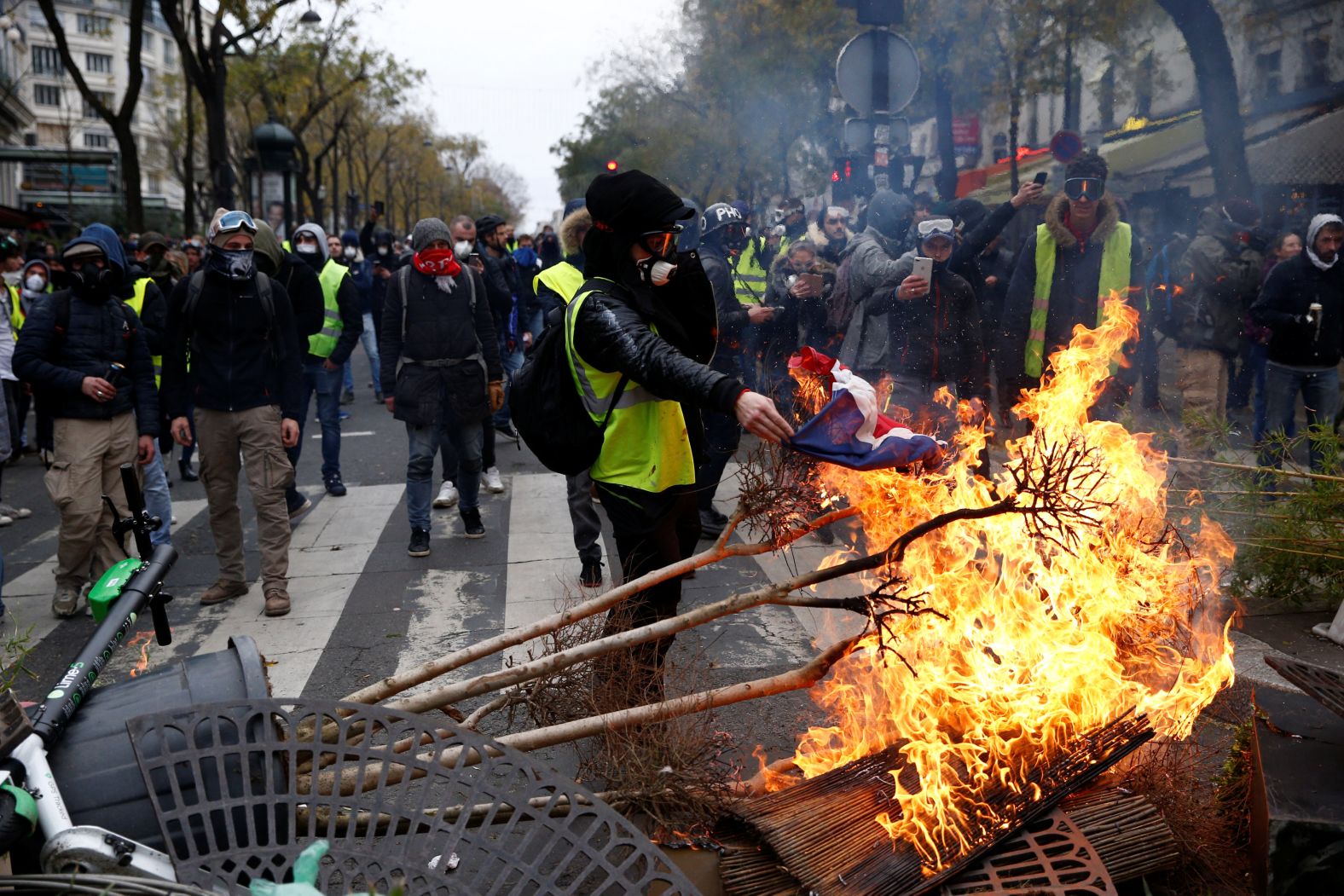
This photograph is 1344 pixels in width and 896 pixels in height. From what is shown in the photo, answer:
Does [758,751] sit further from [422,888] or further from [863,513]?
[422,888]

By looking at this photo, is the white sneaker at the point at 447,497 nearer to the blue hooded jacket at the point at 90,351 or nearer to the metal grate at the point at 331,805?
the blue hooded jacket at the point at 90,351

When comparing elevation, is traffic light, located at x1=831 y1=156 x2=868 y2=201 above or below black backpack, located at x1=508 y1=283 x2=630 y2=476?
above

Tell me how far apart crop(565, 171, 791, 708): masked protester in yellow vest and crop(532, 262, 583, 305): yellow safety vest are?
166cm

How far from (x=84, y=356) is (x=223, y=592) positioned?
157 cm

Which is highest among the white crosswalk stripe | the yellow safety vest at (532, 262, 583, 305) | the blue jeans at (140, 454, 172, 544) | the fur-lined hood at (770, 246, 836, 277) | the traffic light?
the traffic light

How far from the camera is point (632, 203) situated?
383 centimetres

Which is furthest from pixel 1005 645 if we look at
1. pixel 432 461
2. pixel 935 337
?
pixel 432 461

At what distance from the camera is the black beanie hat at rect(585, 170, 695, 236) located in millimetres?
3832

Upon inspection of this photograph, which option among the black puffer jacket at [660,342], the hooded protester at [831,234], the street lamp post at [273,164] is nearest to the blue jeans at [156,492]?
the black puffer jacket at [660,342]

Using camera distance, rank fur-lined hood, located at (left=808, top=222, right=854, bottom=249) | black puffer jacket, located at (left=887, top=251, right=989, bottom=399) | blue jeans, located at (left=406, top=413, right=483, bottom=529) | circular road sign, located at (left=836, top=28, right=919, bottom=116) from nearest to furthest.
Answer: black puffer jacket, located at (left=887, top=251, right=989, bottom=399) < blue jeans, located at (left=406, top=413, right=483, bottom=529) < circular road sign, located at (left=836, top=28, right=919, bottom=116) < fur-lined hood, located at (left=808, top=222, right=854, bottom=249)

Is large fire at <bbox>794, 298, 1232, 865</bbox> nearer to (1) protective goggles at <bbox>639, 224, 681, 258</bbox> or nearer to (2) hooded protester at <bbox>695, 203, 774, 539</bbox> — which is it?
(1) protective goggles at <bbox>639, 224, 681, 258</bbox>

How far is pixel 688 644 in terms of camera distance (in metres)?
5.39

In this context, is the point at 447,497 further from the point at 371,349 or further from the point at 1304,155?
the point at 1304,155

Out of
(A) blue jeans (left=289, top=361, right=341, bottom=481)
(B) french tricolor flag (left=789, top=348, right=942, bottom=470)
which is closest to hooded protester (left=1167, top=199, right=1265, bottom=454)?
(A) blue jeans (left=289, top=361, right=341, bottom=481)
